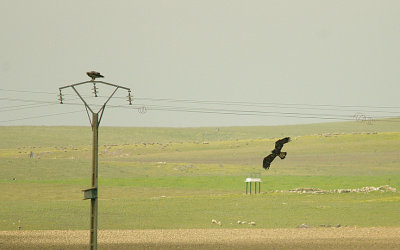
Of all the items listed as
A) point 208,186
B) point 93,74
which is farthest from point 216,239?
→ point 208,186

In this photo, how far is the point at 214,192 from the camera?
273 feet

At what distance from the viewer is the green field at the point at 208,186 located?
202 ft

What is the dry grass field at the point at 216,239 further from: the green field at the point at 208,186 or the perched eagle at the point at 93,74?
the perched eagle at the point at 93,74

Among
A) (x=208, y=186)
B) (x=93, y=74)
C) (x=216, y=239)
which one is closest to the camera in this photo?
(x=93, y=74)

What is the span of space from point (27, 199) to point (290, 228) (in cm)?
3082

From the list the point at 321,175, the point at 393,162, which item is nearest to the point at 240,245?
the point at 321,175

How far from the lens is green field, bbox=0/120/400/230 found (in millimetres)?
61438

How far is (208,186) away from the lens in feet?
298

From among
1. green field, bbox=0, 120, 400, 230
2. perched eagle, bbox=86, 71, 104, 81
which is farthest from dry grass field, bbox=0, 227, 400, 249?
perched eagle, bbox=86, 71, 104, 81

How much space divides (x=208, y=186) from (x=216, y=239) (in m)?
42.2

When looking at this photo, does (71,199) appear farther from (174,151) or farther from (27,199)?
(174,151)

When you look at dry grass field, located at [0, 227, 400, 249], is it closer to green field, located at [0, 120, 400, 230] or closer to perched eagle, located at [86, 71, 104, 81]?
green field, located at [0, 120, 400, 230]

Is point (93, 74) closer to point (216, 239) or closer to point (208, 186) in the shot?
point (216, 239)

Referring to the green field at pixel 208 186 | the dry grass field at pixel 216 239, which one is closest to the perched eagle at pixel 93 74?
the dry grass field at pixel 216 239
